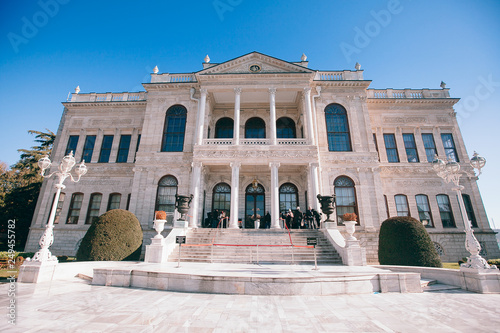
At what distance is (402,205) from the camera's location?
18406 millimetres

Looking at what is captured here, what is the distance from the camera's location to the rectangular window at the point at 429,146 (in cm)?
1977

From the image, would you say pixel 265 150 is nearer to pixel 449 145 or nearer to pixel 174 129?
→ pixel 174 129

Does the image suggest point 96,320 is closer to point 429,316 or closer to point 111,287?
point 111,287

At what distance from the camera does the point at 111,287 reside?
22.7 feet

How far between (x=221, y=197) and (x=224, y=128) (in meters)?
6.40

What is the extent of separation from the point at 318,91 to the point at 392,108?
23.9 ft

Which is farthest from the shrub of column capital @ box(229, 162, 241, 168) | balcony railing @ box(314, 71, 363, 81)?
balcony railing @ box(314, 71, 363, 81)

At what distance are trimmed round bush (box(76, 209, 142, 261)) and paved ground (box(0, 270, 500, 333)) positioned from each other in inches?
170

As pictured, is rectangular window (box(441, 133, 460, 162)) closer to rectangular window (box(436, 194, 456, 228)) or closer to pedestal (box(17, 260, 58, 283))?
rectangular window (box(436, 194, 456, 228))

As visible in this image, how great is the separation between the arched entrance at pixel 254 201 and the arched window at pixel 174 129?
6.84 m

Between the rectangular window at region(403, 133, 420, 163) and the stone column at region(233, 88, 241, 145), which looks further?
the rectangular window at region(403, 133, 420, 163)

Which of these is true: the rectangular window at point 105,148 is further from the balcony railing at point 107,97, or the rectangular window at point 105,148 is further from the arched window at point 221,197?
the arched window at point 221,197

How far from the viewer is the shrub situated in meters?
9.94

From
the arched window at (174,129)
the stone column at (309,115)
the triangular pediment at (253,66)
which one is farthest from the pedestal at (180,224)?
the triangular pediment at (253,66)
